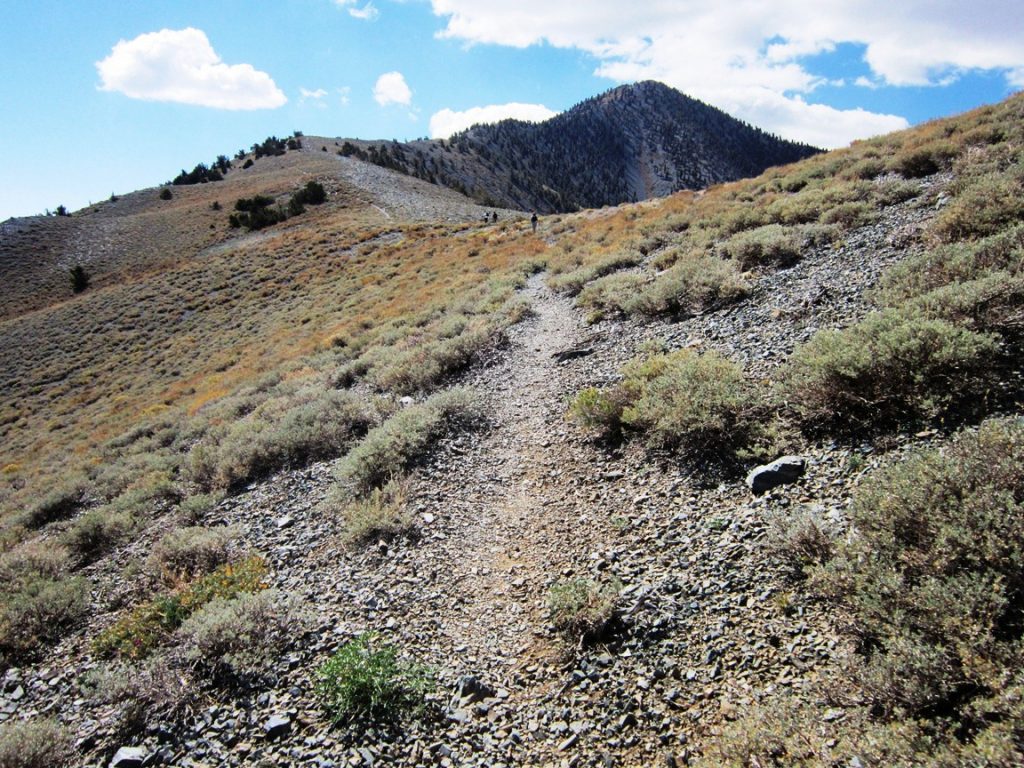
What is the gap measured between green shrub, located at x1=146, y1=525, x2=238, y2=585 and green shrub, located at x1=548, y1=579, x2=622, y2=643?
6.09 m

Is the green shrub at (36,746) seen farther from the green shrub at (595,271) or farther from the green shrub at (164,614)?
the green shrub at (595,271)

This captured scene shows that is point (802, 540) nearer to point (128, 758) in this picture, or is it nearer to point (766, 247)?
point (128, 758)

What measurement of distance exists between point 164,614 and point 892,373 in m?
9.99

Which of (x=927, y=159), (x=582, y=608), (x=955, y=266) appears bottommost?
(x=582, y=608)

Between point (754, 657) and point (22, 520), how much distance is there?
62.8ft

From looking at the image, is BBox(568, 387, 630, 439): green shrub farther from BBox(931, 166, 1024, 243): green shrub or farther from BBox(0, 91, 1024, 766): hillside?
BBox(931, 166, 1024, 243): green shrub

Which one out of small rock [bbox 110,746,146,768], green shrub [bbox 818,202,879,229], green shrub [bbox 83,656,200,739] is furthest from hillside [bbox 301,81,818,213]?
small rock [bbox 110,746,146,768]

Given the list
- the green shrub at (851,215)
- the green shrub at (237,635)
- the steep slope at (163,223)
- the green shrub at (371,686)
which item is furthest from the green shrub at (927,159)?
the steep slope at (163,223)

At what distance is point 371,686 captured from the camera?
5113 mm

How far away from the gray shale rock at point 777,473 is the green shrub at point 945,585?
48.2 inches

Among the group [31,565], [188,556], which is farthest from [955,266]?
[31,565]

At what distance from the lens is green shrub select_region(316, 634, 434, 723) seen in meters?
4.98

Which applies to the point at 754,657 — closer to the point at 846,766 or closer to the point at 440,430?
the point at 846,766

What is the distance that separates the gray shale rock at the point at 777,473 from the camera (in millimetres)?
6074
